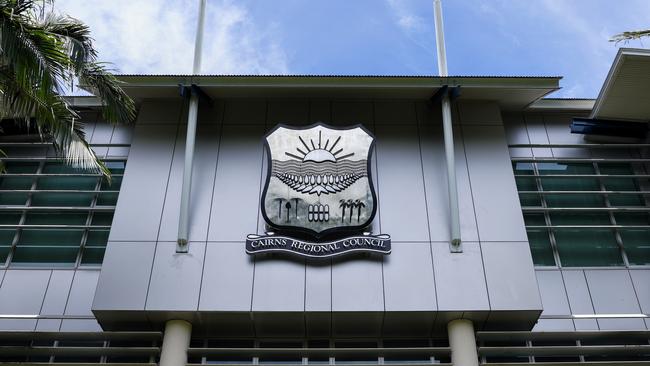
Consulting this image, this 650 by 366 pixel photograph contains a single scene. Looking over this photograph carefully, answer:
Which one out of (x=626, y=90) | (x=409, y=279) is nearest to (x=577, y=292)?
(x=409, y=279)

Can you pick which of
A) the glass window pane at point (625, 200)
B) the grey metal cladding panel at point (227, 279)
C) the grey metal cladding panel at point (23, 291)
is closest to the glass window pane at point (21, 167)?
the grey metal cladding panel at point (23, 291)

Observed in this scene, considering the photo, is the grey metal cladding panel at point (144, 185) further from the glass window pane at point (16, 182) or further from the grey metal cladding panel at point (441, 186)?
the grey metal cladding panel at point (441, 186)

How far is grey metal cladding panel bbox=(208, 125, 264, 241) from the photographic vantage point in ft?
42.2

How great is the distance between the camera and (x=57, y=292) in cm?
1312

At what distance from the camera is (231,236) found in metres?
12.7

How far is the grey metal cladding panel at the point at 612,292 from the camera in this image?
42.5 feet

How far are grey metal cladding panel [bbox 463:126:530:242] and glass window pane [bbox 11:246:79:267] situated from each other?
9269 mm

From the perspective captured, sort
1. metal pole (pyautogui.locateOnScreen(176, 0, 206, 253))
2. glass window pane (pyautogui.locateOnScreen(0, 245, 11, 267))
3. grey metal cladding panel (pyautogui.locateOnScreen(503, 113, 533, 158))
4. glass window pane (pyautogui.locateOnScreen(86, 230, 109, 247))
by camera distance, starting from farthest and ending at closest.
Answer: grey metal cladding panel (pyautogui.locateOnScreen(503, 113, 533, 158)) → glass window pane (pyautogui.locateOnScreen(86, 230, 109, 247)) → glass window pane (pyautogui.locateOnScreen(0, 245, 11, 267)) → metal pole (pyautogui.locateOnScreen(176, 0, 206, 253))

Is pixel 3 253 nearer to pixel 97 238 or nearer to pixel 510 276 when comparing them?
pixel 97 238

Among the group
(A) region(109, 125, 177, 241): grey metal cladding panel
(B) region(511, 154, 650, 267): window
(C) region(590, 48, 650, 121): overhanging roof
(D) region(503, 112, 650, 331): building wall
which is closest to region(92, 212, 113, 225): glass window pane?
(A) region(109, 125, 177, 241): grey metal cladding panel

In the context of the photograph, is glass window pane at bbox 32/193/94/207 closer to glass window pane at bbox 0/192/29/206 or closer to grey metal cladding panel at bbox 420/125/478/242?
glass window pane at bbox 0/192/29/206

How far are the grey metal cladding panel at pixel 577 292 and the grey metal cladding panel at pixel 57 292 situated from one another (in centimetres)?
1103

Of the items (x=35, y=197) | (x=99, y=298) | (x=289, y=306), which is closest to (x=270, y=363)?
(x=289, y=306)

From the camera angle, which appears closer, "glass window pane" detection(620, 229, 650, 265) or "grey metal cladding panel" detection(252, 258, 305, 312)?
"grey metal cladding panel" detection(252, 258, 305, 312)
